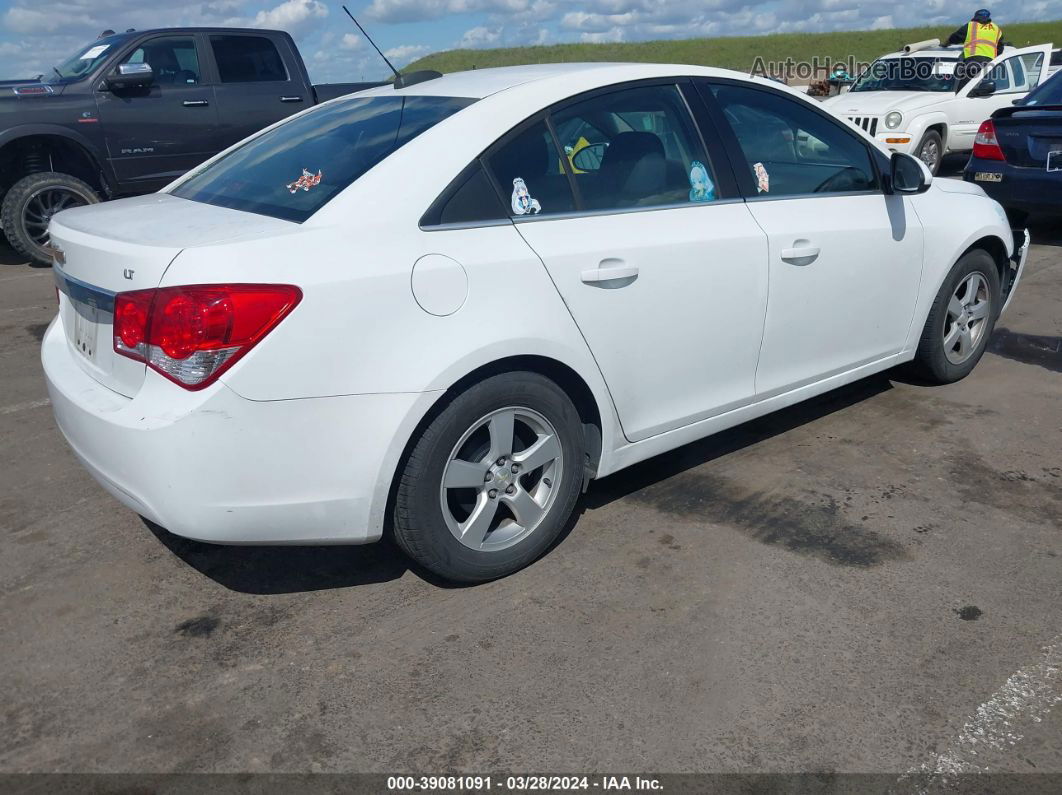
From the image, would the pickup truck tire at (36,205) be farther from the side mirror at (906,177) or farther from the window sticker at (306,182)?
the side mirror at (906,177)

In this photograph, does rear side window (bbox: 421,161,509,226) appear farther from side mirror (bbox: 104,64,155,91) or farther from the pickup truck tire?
side mirror (bbox: 104,64,155,91)

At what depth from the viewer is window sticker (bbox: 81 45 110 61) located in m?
9.20

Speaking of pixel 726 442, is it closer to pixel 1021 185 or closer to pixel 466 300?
pixel 466 300

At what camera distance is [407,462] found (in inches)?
118

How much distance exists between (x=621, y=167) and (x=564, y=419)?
97 cm

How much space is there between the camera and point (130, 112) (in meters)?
9.01

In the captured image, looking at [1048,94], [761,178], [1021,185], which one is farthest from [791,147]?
[1048,94]

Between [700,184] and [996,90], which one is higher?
[700,184]

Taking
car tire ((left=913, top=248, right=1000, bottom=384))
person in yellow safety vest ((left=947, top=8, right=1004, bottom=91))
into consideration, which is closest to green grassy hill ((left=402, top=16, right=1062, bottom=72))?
person in yellow safety vest ((left=947, top=8, right=1004, bottom=91))

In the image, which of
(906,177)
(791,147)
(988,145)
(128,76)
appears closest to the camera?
(791,147)

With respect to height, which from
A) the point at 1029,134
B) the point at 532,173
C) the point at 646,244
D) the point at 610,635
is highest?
the point at 532,173

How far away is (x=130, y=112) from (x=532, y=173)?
7.01m

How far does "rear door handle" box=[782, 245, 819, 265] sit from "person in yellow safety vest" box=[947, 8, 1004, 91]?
10.6 meters

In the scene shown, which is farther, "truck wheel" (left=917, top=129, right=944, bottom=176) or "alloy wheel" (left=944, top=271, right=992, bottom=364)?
"truck wheel" (left=917, top=129, right=944, bottom=176)
